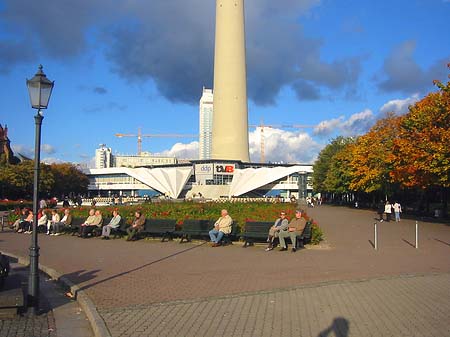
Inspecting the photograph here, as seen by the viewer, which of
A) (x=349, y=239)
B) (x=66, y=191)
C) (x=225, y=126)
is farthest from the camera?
(x=66, y=191)

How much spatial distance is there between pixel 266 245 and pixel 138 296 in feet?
27.3

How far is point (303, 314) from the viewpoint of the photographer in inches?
277

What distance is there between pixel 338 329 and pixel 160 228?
12404 millimetres

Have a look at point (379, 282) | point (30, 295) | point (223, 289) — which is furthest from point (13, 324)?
point (379, 282)

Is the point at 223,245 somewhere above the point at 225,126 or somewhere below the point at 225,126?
below

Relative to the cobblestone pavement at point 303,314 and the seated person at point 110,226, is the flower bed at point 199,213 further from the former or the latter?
the cobblestone pavement at point 303,314

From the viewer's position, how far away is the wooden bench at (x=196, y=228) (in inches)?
685

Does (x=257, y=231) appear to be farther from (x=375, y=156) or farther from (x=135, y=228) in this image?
(x=375, y=156)

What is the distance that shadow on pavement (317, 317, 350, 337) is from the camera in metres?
6.08

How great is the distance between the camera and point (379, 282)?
949 cm

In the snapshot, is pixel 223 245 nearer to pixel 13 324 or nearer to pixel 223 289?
pixel 223 289

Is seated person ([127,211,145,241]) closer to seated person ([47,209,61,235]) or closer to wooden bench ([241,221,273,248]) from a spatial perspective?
wooden bench ([241,221,273,248])

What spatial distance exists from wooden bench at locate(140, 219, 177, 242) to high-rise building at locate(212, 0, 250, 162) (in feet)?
202

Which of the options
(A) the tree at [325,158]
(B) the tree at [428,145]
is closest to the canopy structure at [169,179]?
(A) the tree at [325,158]
